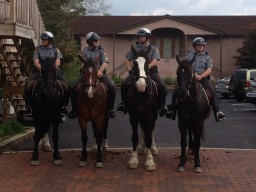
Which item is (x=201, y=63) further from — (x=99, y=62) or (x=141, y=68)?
(x=99, y=62)

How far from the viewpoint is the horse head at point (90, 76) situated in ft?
36.7

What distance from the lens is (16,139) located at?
1454cm

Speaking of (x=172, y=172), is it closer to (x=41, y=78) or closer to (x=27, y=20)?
(x=41, y=78)

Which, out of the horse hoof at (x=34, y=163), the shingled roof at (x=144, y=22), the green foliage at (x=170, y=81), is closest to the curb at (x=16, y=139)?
the horse hoof at (x=34, y=163)

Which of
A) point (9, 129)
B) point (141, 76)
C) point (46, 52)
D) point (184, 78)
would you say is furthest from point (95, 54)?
point (9, 129)

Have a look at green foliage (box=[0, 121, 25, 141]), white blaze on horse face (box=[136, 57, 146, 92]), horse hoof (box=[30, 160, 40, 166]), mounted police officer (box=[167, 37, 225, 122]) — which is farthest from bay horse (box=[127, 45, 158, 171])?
green foliage (box=[0, 121, 25, 141])

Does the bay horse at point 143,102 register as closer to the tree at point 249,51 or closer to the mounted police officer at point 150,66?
the mounted police officer at point 150,66

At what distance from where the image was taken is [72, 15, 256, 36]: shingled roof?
178ft

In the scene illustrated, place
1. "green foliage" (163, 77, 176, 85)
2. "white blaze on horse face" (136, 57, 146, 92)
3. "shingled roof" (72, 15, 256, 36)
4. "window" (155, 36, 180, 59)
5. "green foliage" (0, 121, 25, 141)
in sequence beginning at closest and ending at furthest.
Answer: "white blaze on horse face" (136, 57, 146, 92) → "green foliage" (0, 121, 25, 141) → "green foliage" (163, 77, 176, 85) → "window" (155, 36, 180, 59) → "shingled roof" (72, 15, 256, 36)

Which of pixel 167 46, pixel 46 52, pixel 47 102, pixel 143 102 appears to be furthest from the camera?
pixel 167 46

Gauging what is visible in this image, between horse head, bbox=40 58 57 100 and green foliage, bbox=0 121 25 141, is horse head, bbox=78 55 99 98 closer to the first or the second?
horse head, bbox=40 58 57 100

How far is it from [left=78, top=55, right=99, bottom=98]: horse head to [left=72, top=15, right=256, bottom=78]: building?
41041mm

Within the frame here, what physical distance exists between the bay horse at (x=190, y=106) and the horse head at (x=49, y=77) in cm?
255

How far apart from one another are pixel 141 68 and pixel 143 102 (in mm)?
774
